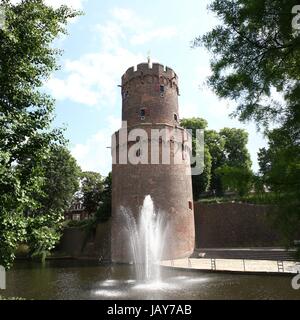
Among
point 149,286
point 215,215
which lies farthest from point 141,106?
point 149,286

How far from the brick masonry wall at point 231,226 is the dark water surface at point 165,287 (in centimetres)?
1013

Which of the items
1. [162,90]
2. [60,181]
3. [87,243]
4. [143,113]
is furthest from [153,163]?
[60,181]

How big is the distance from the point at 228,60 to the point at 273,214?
2.20 m

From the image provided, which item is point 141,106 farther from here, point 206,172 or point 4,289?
point 4,289

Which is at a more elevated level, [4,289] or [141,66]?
[141,66]

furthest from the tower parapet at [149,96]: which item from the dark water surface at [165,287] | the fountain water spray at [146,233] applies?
the dark water surface at [165,287]

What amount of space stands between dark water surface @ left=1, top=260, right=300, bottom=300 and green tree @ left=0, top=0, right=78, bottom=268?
6.19 m

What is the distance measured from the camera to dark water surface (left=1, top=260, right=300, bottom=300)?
1133 centimetres

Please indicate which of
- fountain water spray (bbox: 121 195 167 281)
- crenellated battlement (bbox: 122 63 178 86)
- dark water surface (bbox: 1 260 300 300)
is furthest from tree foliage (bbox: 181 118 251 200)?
dark water surface (bbox: 1 260 300 300)

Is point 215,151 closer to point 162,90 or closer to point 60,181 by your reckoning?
point 162,90

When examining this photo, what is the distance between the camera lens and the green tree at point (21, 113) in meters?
6.16

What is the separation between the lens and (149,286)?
1369 cm

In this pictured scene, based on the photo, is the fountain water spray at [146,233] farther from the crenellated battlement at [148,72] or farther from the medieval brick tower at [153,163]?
the crenellated battlement at [148,72]

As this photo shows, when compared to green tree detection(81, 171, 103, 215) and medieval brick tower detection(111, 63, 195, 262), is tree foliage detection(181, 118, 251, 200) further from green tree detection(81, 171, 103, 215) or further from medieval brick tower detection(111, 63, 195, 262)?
green tree detection(81, 171, 103, 215)
